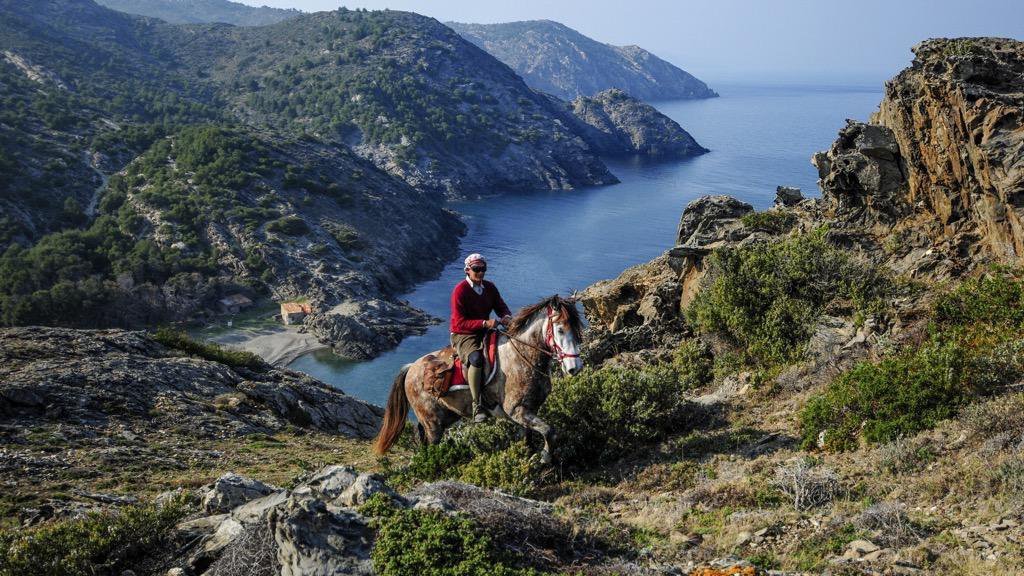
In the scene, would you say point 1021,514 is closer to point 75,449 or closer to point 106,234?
point 75,449

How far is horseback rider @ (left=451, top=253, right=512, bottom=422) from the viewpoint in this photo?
1133cm

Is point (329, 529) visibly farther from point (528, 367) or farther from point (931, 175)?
point (931, 175)

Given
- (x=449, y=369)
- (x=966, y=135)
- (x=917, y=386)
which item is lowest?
(x=449, y=369)

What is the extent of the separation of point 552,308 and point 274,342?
5781 centimetres

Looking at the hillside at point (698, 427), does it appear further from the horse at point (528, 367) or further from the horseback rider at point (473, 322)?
the horseback rider at point (473, 322)

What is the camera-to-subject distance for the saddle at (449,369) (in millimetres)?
11555

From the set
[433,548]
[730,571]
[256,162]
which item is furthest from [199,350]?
[256,162]

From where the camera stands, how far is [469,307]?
11.5 meters

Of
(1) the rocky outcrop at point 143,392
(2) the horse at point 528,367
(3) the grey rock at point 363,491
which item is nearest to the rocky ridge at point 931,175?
(2) the horse at point 528,367

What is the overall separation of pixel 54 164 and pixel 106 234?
16.9 meters

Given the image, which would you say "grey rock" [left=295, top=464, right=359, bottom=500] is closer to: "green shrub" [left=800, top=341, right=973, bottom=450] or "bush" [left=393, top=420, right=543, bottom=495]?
"bush" [left=393, top=420, right=543, bottom=495]

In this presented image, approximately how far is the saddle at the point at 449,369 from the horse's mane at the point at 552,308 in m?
0.43

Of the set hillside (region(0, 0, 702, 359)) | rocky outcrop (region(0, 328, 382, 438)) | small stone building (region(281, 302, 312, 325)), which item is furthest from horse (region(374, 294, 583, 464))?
small stone building (region(281, 302, 312, 325))

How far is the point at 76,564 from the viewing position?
7578mm
